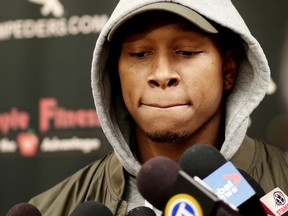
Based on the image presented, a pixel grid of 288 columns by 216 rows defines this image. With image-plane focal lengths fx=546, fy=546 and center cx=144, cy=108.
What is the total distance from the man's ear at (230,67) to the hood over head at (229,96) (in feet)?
0.04

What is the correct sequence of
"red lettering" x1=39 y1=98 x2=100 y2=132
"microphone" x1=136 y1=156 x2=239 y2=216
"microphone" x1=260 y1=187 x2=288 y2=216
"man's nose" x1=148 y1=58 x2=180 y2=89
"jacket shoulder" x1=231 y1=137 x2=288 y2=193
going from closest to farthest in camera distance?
"microphone" x1=136 y1=156 x2=239 y2=216 < "microphone" x1=260 y1=187 x2=288 y2=216 < "man's nose" x1=148 y1=58 x2=180 y2=89 < "jacket shoulder" x1=231 y1=137 x2=288 y2=193 < "red lettering" x1=39 y1=98 x2=100 y2=132

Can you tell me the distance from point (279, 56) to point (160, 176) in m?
0.81

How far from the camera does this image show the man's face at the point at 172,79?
0.84m

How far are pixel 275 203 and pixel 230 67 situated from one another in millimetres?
293

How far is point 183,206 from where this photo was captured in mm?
507

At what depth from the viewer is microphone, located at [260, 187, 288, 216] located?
2.31 ft

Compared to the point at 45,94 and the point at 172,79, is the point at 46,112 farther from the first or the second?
the point at 172,79

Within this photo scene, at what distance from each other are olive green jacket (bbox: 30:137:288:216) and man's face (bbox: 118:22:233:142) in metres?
0.14

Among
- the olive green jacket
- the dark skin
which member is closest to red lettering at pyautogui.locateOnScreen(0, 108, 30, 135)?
the olive green jacket

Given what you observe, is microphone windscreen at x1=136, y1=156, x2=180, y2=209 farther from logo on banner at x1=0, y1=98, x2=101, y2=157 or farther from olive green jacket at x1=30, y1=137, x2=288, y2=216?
logo on banner at x1=0, y1=98, x2=101, y2=157

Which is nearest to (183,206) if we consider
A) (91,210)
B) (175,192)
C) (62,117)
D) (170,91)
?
(175,192)

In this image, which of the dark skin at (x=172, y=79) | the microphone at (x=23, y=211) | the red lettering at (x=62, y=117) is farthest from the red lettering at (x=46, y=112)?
the microphone at (x=23, y=211)

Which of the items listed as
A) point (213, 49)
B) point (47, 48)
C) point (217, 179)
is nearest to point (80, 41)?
point (47, 48)

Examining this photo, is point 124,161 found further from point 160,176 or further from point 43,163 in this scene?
point 43,163
